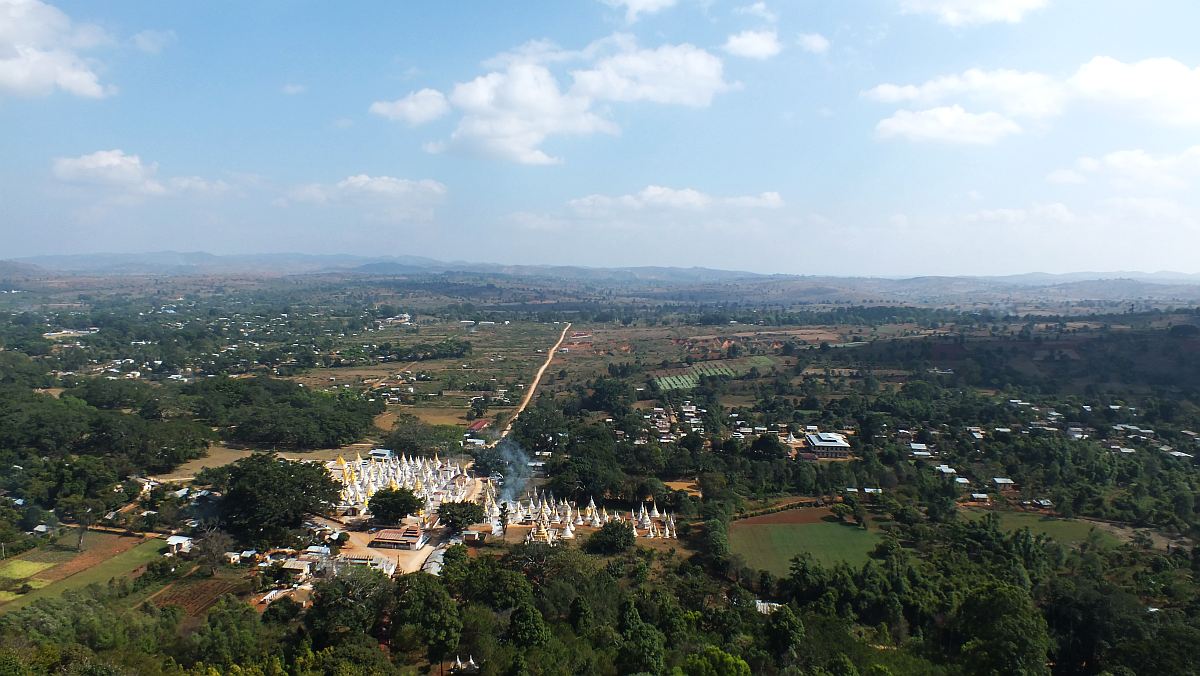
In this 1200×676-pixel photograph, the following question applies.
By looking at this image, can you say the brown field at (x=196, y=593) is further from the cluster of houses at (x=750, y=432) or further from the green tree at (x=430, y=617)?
A: the cluster of houses at (x=750, y=432)

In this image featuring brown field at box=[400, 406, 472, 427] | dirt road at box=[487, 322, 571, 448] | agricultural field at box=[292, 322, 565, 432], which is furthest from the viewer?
agricultural field at box=[292, 322, 565, 432]

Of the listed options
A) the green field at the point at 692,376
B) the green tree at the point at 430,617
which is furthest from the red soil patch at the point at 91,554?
the green field at the point at 692,376

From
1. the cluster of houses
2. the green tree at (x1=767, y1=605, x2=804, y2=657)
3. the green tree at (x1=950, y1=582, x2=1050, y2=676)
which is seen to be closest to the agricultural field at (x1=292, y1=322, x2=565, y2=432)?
the cluster of houses

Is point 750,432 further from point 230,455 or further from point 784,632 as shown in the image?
point 230,455

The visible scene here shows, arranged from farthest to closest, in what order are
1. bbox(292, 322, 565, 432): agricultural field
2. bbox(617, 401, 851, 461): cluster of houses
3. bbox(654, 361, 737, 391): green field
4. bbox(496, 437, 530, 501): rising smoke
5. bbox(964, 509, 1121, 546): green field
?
bbox(654, 361, 737, 391): green field
bbox(292, 322, 565, 432): agricultural field
bbox(617, 401, 851, 461): cluster of houses
bbox(496, 437, 530, 501): rising smoke
bbox(964, 509, 1121, 546): green field

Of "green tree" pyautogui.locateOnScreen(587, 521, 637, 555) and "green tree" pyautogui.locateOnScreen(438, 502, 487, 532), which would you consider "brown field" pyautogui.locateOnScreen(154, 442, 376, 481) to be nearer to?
"green tree" pyautogui.locateOnScreen(438, 502, 487, 532)

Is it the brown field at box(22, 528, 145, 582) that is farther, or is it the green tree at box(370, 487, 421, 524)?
the green tree at box(370, 487, 421, 524)
